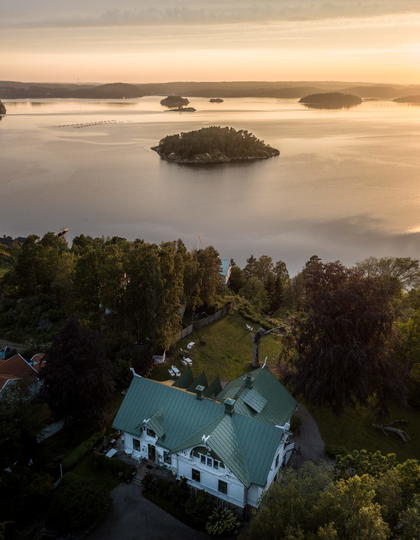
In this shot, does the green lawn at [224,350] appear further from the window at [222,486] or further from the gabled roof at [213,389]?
the window at [222,486]

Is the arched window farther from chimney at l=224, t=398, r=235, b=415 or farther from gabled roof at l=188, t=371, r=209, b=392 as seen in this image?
gabled roof at l=188, t=371, r=209, b=392

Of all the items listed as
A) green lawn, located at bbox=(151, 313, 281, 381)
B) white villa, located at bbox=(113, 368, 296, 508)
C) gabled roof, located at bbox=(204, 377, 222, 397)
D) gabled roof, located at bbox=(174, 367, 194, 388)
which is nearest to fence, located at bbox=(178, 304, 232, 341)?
green lawn, located at bbox=(151, 313, 281, 381)

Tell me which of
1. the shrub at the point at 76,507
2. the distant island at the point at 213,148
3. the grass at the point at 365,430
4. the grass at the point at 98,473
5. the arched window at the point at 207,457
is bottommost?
the grass at the point at 365,430

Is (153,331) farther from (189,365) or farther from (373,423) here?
(373,423)

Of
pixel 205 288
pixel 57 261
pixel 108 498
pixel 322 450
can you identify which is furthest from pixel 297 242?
pixel 108 498

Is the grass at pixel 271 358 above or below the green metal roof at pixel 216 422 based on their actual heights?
below

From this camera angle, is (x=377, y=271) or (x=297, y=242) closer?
(x=377, y=271)

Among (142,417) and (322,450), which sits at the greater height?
(142,417)

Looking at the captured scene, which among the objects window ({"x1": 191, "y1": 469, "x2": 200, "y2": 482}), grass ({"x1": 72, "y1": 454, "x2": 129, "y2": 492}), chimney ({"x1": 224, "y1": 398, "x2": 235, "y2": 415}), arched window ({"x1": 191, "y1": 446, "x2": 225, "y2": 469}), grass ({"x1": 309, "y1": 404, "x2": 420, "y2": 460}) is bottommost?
grass ({"x1": 309, "y1": 404, "x2": 420, "y2": 460})

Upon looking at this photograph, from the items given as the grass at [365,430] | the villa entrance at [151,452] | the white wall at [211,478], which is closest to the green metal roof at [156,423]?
the villa entrance at [151,452]
